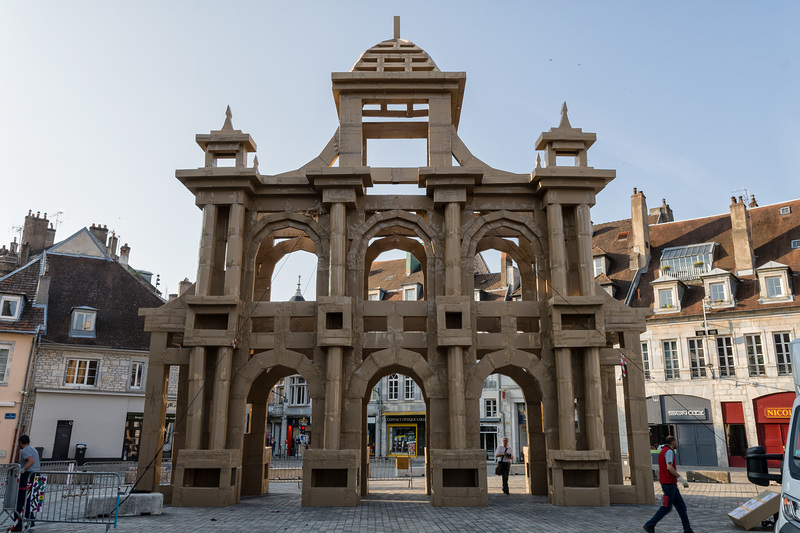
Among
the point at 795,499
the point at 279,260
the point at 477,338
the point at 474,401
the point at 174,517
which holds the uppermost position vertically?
the point at 279,260

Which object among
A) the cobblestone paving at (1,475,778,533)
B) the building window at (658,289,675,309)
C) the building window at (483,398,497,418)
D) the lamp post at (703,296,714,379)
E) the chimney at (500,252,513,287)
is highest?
the chimney at (500,252,513,287)

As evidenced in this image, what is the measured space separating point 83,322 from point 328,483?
963 inches

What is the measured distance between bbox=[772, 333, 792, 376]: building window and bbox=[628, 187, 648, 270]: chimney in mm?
8471

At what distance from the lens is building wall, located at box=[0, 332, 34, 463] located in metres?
32.8

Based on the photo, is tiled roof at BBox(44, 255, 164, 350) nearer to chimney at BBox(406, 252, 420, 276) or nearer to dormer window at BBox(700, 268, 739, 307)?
chimney at BBox(406, 252, 420, 276)

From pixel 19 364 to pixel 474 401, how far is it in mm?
26199

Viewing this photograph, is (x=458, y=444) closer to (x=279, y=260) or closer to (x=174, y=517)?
(x=174, y=517)

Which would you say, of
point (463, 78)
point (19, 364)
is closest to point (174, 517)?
point (463, 78)

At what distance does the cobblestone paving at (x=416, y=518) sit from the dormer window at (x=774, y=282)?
17747 millimetres

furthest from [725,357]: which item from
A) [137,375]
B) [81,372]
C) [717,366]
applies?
[81,372]

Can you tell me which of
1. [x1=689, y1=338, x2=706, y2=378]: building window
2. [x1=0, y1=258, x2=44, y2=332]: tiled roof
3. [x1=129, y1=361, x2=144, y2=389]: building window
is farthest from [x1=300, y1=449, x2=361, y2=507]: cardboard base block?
[x1=689, y1=338, x2=706, y2=378]: building window

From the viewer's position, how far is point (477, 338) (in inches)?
767

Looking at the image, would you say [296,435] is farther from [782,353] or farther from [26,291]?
[782,353]

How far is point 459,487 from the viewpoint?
17547mm
